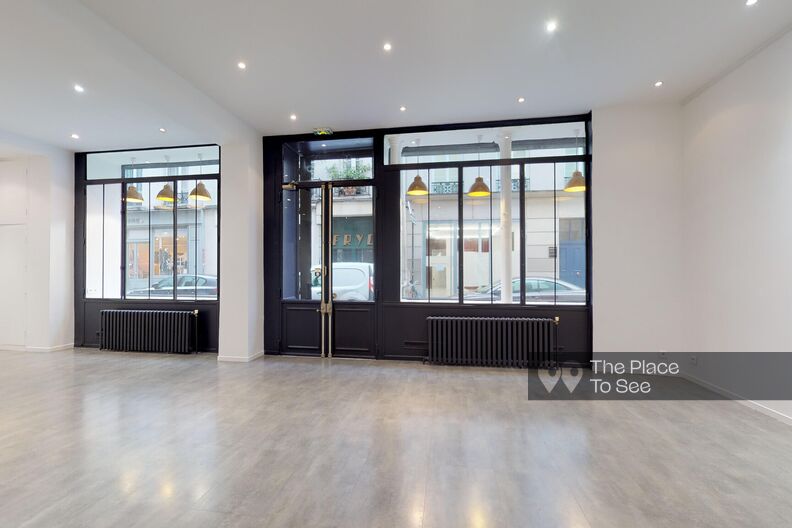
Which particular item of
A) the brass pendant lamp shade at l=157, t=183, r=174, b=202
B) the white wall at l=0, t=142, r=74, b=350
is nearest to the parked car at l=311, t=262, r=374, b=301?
the brass pendant lamp shade at l=157, t=183, r=174, b=202

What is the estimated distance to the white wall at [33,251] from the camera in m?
6.74

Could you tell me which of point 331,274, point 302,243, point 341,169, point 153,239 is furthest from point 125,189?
point 331,274

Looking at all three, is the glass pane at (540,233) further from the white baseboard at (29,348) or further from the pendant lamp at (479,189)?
the white baseboard at (29,348)

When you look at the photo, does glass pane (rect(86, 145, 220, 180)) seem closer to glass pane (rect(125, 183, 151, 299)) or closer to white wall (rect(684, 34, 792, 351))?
glass pane (rect(125, 183, 151, 299))

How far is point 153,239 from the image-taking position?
6996 millimetres

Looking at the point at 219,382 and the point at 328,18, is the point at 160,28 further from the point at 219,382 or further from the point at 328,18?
the point at 219,382

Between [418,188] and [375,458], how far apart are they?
13.7ft

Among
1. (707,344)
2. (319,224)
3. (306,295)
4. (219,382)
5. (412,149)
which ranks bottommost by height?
(219,382)

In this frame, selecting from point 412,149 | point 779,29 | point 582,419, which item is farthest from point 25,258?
point 779,29

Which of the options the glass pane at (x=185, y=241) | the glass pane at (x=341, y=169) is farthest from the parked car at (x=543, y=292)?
the glass pane at (x=185, y=241)

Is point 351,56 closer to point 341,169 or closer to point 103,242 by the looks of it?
point 341,169

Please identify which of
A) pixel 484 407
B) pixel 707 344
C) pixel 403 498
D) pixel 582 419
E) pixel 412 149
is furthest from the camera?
pixel 412 149

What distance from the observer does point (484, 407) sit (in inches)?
156

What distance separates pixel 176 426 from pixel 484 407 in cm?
302
